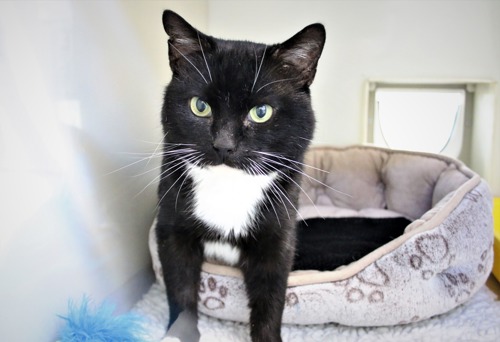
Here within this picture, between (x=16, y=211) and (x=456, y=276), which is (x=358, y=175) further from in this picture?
(x=16, y=211)

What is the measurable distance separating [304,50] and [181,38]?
0.79ft

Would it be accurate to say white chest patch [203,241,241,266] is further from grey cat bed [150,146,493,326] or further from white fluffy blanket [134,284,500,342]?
white fluffy blanket [134,284,500,342]

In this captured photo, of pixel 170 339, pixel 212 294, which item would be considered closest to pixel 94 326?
pixel 170 339

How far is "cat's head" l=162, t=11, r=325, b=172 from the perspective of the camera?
811mm

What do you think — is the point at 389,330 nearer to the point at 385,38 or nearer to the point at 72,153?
the point at 72,153

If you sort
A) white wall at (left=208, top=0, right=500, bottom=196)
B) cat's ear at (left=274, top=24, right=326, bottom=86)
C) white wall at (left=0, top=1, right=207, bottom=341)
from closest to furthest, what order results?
white wall at (left=0, top=1, right=207, bottom=341), cat's ear at (left=274, top=24, right=326, bottom=86), white wall at (left=208, top=0, right=500, bottom=196)

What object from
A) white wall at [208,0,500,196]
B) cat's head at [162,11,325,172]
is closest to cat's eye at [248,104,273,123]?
cat's head at [162,11,325,172]

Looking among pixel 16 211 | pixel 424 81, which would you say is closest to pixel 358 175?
pixel 424 81

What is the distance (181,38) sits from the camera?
0.87 m

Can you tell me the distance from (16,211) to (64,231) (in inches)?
5.5

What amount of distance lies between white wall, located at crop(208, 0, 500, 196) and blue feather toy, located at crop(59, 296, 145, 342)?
44.4 inches

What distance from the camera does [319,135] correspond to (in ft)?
5.97

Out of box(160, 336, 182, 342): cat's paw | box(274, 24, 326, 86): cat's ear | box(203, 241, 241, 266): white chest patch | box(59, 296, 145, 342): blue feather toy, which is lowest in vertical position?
box(160, 336, 182, 342): cat's paw

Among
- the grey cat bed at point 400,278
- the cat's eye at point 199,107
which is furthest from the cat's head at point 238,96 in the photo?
A: the grey cat bed at point 400,278
